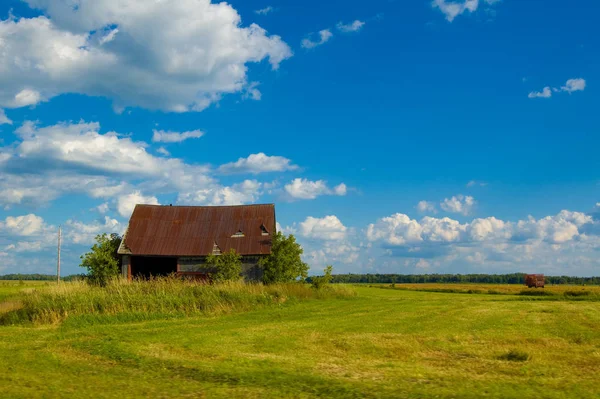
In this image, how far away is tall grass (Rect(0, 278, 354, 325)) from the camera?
23781 millimetres

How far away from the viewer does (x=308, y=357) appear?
14164 millimetres

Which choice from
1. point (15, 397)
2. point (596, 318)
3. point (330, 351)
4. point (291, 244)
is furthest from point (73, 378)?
point (291, 244)

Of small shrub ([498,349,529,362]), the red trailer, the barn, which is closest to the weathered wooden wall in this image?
the barn

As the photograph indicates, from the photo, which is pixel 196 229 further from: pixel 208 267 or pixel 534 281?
pixel 534 281

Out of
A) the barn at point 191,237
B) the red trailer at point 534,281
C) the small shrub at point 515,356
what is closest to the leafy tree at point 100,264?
the barn at point 191,237

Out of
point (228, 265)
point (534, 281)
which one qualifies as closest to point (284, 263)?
point (228, 265)

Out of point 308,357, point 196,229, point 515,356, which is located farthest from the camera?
point 196,229

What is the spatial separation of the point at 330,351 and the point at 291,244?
28605 millimetres

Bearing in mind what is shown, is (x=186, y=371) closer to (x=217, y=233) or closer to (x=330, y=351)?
(x=330, y=351)

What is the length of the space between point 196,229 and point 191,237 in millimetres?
1262

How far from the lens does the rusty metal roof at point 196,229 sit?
150 ft

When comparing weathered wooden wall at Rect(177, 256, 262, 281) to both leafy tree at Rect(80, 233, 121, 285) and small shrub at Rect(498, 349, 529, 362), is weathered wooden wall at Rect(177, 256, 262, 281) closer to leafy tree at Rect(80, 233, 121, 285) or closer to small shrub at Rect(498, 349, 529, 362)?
leafy tree at Rect(80, 233, 121, 285)

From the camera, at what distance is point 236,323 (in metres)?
22.1

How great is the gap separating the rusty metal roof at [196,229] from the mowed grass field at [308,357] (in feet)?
70.4
